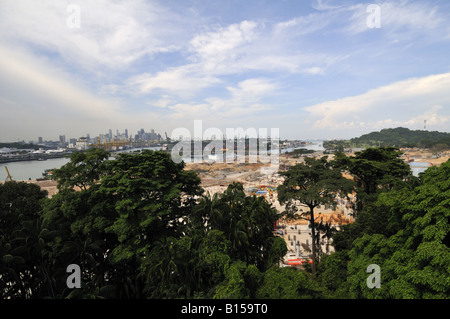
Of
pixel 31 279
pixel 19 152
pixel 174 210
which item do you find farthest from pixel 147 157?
pixel 19 152

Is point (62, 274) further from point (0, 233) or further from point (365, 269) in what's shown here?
point (365, 269)

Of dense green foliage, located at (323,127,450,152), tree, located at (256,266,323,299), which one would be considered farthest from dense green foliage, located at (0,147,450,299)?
dense green foliage, located at (323,127,450,152)

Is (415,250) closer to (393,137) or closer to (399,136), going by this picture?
(393,137)

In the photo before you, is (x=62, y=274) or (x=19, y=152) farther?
(x=19, y=152)

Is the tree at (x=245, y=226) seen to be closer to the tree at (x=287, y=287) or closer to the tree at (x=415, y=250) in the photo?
the tree at (x=415, y=250)

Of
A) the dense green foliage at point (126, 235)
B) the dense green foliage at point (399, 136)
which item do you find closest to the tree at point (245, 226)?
the dense green foliage at point (126, 235)

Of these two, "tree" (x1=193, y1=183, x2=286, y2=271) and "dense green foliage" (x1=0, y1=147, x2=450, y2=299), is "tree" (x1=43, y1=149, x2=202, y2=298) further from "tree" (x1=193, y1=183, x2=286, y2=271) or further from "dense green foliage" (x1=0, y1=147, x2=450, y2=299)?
"tree" (x1=193, y1=183, x2=286, y2=271)
